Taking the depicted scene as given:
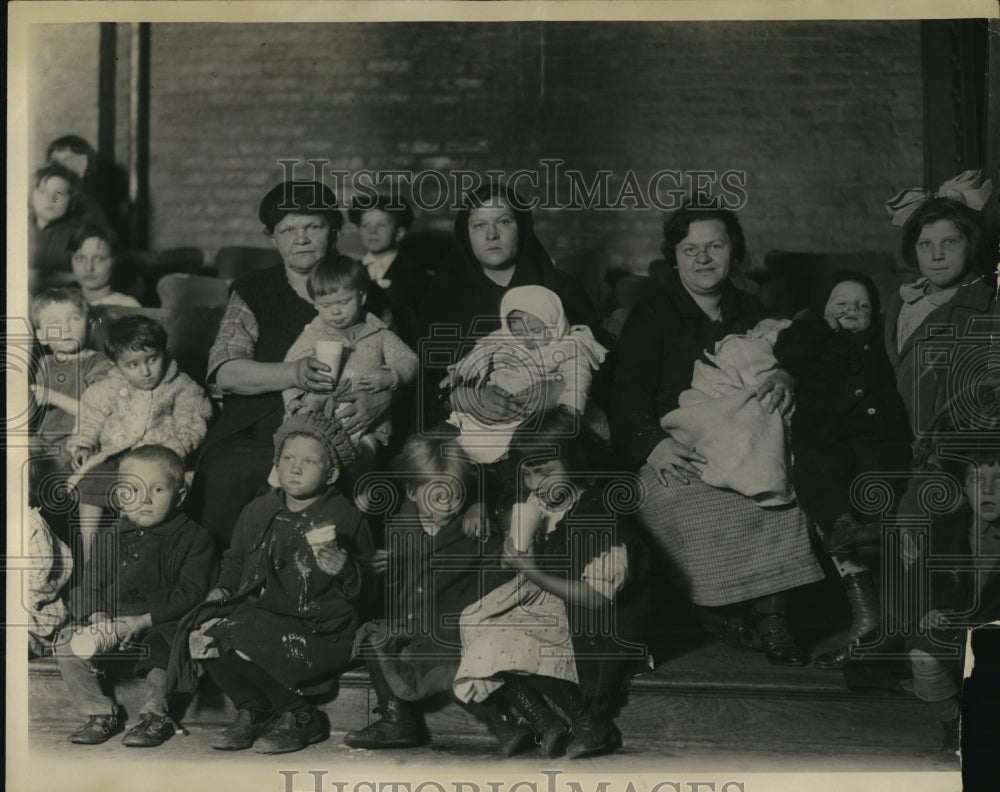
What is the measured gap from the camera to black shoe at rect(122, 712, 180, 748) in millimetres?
4828

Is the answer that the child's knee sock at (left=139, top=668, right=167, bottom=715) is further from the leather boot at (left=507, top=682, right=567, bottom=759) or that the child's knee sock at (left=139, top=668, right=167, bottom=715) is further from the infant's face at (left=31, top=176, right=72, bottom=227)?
the infant's face at (left=31, top=176, right=72, bottom=227)

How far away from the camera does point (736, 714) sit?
4.81 m

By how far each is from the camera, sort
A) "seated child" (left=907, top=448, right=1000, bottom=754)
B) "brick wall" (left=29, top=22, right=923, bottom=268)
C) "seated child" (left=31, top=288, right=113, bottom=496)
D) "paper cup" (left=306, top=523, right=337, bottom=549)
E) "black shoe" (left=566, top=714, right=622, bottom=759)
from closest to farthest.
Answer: "black shoe" (left=566, top=714, right=622, bottom=759)
"paper cup" (left=306, top=523, right=337, bottom=549)
"seated child" (left=907, top=448, right=1000, bottom=754)
"seated child" (left=31, top=288, right=113, bottom=496)
"brick wall" (left=29, top=22, right=923, bottom=268)

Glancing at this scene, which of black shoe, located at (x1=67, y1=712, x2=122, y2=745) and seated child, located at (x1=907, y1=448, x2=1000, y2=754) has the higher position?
seated child, located at (x1=907, y1=448, x2=1000, y2=754)

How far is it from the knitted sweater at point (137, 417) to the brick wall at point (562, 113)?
2.07 ft

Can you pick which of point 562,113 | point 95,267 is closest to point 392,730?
point 95,267

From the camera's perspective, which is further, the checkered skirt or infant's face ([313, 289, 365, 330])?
infant's face ([313, 289, 365, 330])

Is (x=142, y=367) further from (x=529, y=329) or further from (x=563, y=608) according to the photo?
(x=563, y=608)

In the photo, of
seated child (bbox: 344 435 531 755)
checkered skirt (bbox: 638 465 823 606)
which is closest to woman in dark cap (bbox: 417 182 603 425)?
seated child (bbox: 344 435 531 755)

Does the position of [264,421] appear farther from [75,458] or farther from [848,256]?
[848,256]

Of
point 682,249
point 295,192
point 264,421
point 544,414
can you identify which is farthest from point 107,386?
point 682,249

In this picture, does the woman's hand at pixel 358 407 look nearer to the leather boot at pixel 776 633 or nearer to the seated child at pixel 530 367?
the seated child at pixel 530 367

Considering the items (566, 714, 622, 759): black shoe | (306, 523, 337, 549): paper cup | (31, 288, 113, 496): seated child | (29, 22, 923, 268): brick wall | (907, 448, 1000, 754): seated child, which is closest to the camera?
(566, 714, 622, 759): black shoe

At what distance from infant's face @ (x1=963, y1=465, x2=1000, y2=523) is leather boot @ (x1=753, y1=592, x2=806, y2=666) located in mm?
826
